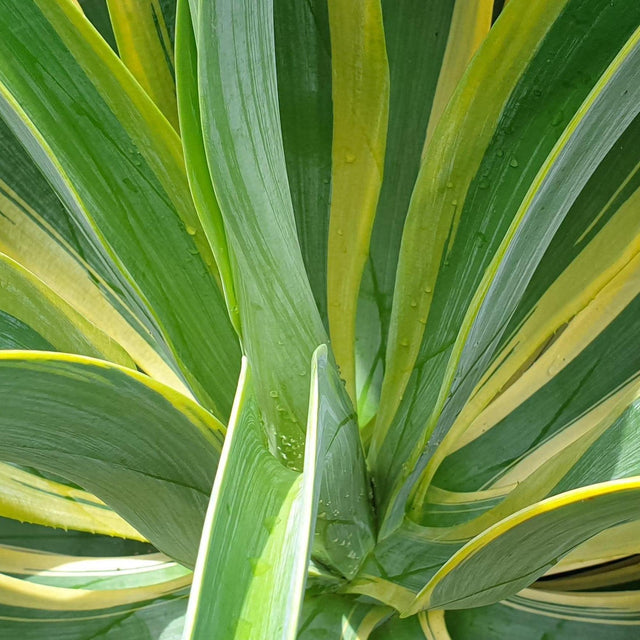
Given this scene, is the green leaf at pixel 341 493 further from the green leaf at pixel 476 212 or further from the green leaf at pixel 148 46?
the green leaf at pixel 148 46

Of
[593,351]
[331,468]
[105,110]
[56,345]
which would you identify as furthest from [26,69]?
[593,351]

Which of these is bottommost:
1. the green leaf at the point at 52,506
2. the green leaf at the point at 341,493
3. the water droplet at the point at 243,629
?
the water droplet at the point at 243,629

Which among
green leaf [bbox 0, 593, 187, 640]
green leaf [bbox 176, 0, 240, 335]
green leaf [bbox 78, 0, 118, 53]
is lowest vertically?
green leaf [bbox 0, 593, 187, 640]

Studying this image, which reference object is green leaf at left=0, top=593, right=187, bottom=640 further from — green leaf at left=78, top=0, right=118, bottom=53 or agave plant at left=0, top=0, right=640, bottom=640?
green leaf at left=78, top=0, right=118, bottom=53

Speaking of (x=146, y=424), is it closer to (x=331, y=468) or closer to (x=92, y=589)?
(x=331, y=468)

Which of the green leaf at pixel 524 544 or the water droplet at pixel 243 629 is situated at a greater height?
the green leaf at pixel 524 544

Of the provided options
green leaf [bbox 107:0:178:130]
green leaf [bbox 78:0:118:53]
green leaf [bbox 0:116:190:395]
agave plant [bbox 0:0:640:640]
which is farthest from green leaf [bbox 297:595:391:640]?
green leaf [bbox 78:0:118:53]

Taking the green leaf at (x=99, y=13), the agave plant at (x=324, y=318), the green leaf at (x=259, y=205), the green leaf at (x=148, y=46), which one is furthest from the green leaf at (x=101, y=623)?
the green leaf at (x=99, y=13)

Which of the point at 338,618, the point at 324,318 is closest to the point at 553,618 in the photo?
the point at 338,618
